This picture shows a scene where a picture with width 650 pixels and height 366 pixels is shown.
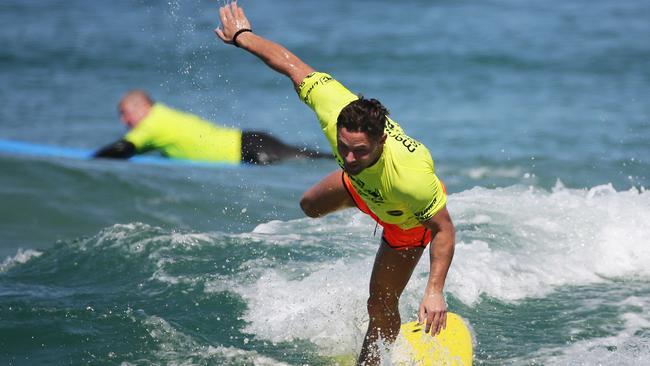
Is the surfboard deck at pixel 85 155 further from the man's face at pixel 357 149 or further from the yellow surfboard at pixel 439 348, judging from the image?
the man's face at pixel 357 149

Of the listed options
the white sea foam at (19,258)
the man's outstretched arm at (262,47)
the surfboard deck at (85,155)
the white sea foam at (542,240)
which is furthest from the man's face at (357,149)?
the surfboard deck at (85,155)

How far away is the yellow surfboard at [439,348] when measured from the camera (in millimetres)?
5820

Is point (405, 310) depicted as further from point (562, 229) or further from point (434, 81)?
point (434, 81)

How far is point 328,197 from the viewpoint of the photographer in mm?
5988

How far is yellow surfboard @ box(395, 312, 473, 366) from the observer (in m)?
5.82

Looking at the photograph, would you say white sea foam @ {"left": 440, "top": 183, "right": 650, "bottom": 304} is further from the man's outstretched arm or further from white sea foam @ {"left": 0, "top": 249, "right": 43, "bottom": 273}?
white sea foam @ {"left": 0, "top": 249, "right": 43, "bottom": 273}

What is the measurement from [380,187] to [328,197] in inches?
36.7

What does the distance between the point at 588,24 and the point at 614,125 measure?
749 centimetres

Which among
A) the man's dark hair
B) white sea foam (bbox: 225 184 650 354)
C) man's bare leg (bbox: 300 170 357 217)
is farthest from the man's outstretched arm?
white sea foam (bbox: 225 184 650 354)

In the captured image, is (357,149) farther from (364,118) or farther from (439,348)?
(439,348)

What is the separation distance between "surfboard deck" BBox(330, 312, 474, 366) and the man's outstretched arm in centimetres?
177

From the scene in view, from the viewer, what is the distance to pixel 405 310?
7105mm

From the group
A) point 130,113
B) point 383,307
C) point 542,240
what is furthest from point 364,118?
point 130,113

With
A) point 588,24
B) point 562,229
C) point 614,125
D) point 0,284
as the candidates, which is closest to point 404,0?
point 588,24
